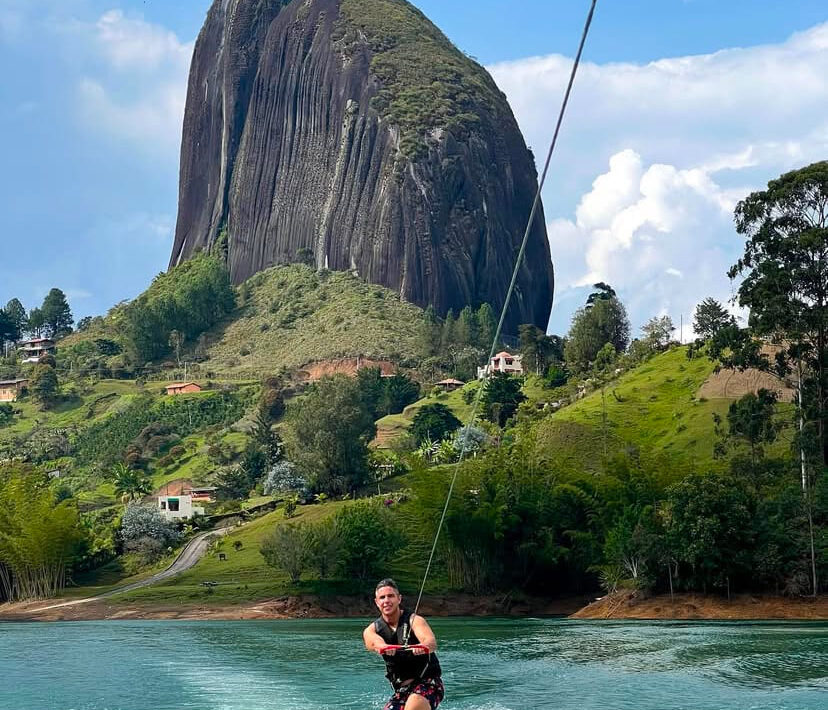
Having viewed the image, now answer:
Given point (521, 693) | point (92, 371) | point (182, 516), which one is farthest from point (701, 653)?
point (92, 371)

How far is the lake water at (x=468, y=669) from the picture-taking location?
116 feet

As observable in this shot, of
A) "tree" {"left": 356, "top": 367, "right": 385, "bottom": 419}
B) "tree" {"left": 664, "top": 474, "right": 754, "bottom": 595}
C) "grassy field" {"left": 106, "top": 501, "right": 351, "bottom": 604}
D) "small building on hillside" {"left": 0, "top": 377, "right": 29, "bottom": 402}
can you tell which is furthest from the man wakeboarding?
"small building on hillside" {"left": 0, "top": 377, "right": 29, "bottom": 402}

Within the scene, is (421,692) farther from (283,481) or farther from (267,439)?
(267,439)

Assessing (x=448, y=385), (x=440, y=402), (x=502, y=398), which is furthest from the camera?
(x=448, y=385)

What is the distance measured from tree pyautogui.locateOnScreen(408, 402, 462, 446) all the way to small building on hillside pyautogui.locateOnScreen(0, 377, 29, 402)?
69.5 m

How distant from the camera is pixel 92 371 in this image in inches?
7185

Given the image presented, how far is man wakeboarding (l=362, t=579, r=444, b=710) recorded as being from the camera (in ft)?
47.8

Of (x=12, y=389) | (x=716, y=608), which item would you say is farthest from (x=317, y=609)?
(x=12, y=389)

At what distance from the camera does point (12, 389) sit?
584ft

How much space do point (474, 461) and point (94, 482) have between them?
5921 centimetres

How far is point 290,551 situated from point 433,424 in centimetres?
5005

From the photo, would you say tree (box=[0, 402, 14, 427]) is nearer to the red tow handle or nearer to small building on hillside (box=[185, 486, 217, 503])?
small building on hillside (box=[185, 486, 217, 503])

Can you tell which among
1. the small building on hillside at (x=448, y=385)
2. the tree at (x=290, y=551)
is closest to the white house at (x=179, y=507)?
the tree at (x=290, y=551)

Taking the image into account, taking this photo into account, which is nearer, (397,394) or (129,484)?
(129,484)
